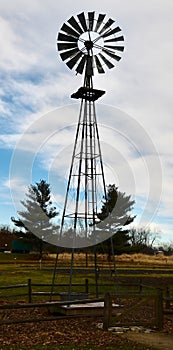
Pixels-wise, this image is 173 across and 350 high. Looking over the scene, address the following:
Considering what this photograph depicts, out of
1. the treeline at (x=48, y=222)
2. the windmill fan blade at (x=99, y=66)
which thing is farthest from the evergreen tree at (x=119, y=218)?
the windmill fan blade at (x=99, y=66)

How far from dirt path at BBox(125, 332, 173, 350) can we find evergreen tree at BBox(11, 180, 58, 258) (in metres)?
45.4

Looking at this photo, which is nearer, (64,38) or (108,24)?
(64,38)

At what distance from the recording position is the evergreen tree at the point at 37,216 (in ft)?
189

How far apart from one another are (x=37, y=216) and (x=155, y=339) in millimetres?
47161

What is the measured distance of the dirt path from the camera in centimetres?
1044

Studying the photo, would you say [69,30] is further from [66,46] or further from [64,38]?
[66,46]

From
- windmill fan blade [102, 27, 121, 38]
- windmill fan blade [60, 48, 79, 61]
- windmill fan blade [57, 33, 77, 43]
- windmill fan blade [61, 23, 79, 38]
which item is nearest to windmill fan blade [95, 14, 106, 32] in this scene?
windmill fan blade [102, 27, 121, 38]

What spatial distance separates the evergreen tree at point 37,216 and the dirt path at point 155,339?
4545 centimetres

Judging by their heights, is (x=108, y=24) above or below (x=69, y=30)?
above

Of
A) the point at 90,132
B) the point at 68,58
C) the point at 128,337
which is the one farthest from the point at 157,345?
the point at 68,58

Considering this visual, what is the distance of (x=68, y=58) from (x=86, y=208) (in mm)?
5672

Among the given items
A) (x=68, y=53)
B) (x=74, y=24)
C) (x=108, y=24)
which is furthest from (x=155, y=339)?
(x=108, y=24)

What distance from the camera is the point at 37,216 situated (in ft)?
189

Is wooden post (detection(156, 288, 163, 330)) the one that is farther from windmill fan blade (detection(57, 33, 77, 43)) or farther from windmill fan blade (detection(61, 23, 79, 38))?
windmill fan blade (detection(61, 23, 79, 38))
